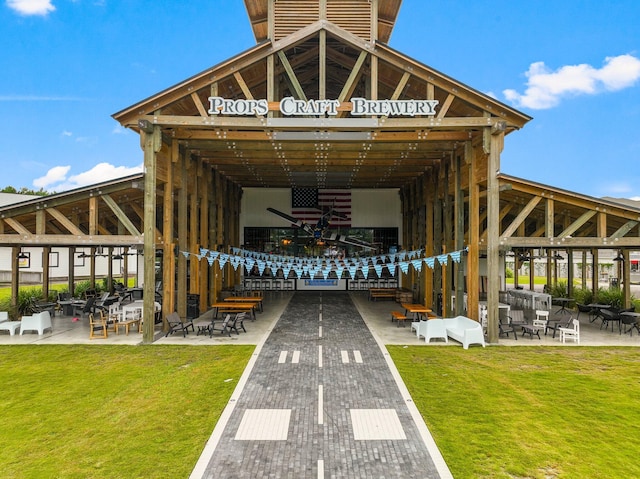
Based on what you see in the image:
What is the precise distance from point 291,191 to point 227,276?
831 cm

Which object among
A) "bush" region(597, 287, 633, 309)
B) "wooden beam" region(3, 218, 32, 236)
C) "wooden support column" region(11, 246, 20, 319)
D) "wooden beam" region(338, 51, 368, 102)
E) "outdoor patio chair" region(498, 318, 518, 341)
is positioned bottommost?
"outdoor patio chair" region(498, 318, 518, 341)

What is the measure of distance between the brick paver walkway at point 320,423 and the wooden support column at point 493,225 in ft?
12.9

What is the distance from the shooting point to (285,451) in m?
6.05

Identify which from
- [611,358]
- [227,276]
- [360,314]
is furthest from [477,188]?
[227,276]

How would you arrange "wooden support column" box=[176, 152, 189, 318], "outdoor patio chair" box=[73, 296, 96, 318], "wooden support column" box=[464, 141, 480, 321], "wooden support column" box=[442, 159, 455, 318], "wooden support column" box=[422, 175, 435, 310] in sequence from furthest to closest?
"wooden support column" box=[422, 175, 435, 310], "wooden support column" box=[442, 159, 455, 318], "outdoor patio chair" box=[73, 296, 96, 318], "wooden support column" box=[176, 152, 189, 318], "wooden support column" box=[464, 141, 480, 321]

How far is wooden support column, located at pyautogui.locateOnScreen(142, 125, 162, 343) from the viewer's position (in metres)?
12.8

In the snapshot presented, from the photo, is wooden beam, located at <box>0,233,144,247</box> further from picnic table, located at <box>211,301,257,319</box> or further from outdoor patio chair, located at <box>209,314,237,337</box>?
picnic table, located at <box>211,301,257,319</box>

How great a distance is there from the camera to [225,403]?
25.6 ft

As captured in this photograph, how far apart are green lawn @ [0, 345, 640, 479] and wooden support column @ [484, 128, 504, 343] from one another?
1126 mm

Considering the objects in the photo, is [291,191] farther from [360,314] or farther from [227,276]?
[360,314]

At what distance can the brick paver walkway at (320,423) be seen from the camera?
221 inches

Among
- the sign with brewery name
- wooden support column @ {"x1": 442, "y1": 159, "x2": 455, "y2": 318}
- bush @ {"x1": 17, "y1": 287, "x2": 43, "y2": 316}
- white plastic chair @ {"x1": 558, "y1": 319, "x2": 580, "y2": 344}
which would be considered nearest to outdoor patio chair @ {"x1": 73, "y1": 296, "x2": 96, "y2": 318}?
bush @ {"x1": 17, "y1": 287, "x2": 43, "y2": 316}

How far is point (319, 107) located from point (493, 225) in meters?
6.59

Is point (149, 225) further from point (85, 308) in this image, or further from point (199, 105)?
point (85, 308)
